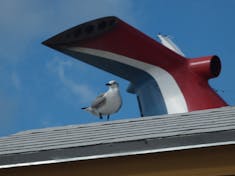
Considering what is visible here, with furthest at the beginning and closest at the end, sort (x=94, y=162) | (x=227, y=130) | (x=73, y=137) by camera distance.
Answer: (x=73, y=137), (x=94, y=162), (x=227, y=130)

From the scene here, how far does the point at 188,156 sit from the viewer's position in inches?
151

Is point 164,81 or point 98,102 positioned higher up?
point 164,81

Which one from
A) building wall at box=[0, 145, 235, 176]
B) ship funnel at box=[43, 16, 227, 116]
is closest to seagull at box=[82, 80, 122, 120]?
ship funnel at box=[43, 16, 227, 116]

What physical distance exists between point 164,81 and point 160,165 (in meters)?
5.72

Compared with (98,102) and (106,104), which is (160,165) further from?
(98,102)

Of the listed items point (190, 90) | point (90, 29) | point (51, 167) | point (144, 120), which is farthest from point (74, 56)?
point (51, 167)

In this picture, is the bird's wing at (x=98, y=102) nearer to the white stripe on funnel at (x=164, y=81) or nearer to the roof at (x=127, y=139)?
the white stripe on funnel at (x=164, y=81)

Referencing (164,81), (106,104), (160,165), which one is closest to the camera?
(160,165)

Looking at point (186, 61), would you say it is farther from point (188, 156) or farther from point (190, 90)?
point (188, 156)

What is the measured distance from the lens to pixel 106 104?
7.58 m

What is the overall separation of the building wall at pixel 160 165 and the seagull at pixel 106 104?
11.6ft

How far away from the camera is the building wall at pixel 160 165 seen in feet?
12.4

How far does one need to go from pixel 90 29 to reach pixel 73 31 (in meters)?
0.44

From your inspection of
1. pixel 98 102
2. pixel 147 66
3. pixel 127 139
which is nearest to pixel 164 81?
pixel 147 66
